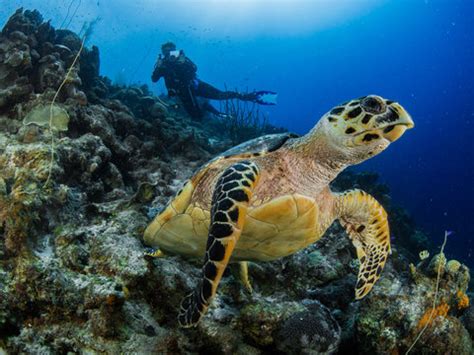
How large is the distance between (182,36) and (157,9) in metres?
14.1

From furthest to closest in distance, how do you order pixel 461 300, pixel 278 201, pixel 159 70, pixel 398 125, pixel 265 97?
pixel 265 97 < pixel 159 70 < pixel 461 300 < pixel 278 201 < pixel 398 125

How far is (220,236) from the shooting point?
208cm

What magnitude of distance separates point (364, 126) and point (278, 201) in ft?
2.84

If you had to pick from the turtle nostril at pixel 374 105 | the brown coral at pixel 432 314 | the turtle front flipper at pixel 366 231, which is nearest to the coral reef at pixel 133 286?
the brown coral at pixel 432 314

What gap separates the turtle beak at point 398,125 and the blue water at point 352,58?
133ft

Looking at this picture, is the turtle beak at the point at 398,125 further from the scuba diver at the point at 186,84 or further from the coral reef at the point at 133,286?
the scuba diver at the point at 186,84

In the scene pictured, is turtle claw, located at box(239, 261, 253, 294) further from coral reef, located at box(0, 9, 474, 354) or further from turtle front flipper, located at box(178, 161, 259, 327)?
turtle front flipper, located at box(178, 161, 259, 327)

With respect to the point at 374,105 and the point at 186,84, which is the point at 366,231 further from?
the point at 186,84

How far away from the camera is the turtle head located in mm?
2291

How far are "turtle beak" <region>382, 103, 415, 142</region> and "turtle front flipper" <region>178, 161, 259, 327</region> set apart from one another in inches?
41.7

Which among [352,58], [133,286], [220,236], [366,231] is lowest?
[133,286]

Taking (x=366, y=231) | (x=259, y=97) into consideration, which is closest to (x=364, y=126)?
(x=366, y=231)

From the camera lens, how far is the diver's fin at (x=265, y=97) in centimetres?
1078

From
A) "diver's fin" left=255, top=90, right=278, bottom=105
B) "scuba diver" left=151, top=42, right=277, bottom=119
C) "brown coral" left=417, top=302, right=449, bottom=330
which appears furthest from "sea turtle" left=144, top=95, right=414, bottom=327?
"scuba diver" left=151, top=42, right=277, bottom=119
